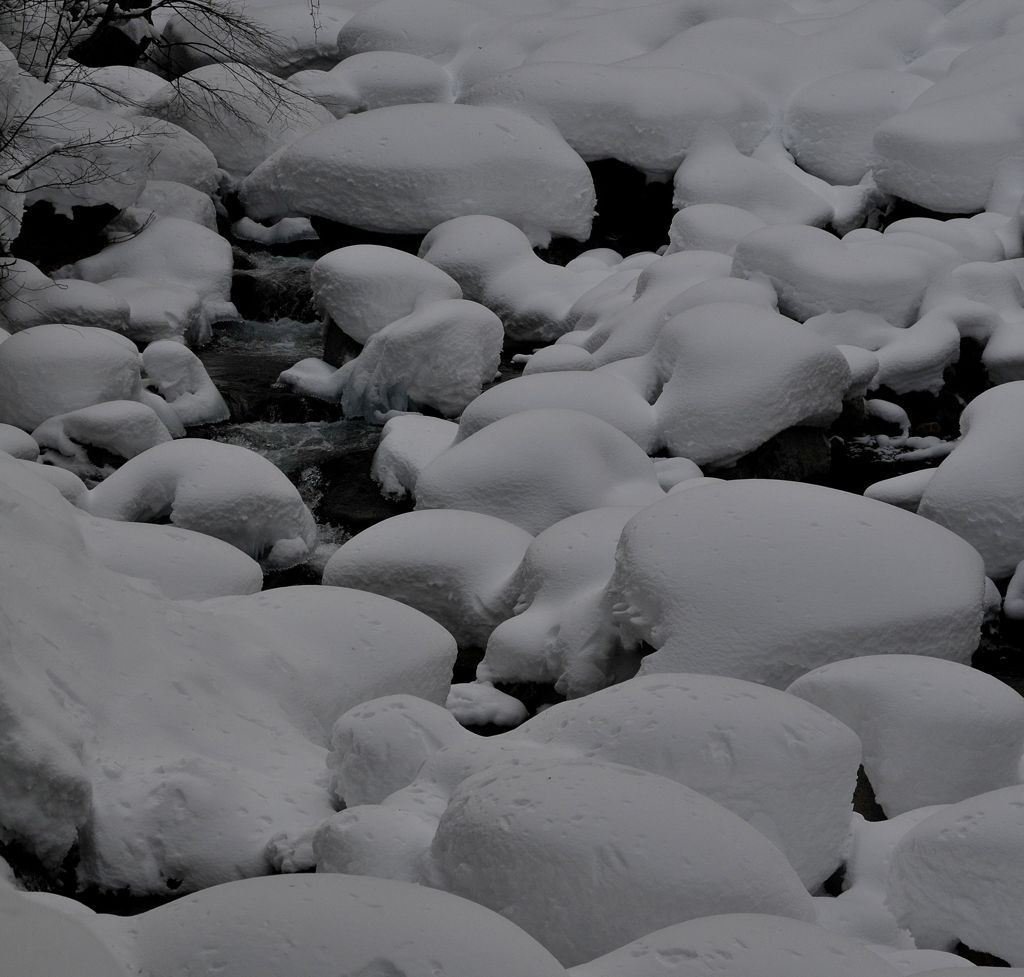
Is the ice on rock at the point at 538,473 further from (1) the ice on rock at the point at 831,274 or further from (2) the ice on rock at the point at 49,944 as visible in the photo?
(2) the ice on rock at the point at 49,944

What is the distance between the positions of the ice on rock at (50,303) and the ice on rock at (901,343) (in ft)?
16.6

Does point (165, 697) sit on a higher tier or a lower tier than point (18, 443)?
higher

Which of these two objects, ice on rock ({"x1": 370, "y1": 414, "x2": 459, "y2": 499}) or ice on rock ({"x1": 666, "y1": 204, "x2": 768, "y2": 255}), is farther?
ice on rock ({"x1": 666, "y1": 204, "x2": 768, "y2": 255})

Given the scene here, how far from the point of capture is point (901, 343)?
9.41 metres

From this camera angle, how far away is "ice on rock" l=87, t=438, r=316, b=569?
23.8 ft

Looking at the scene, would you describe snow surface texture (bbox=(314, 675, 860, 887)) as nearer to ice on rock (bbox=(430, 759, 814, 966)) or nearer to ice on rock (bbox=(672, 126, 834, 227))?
ice on rock (bbox=(430, 759, 814, 966))

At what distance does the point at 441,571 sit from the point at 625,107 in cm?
762

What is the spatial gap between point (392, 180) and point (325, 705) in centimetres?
787

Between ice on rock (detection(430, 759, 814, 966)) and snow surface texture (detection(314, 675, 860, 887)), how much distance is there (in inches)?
14.8

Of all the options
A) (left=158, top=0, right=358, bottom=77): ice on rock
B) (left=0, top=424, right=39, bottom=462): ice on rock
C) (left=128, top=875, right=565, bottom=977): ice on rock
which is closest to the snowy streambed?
(left=128, top=875, right=565, bottom=977): ice on rock

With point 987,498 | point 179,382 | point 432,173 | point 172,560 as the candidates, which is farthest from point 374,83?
point 172,560

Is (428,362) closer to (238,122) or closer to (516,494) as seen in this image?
(516,494)

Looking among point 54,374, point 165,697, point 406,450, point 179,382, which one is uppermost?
point 165,697

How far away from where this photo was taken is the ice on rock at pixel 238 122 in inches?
536
